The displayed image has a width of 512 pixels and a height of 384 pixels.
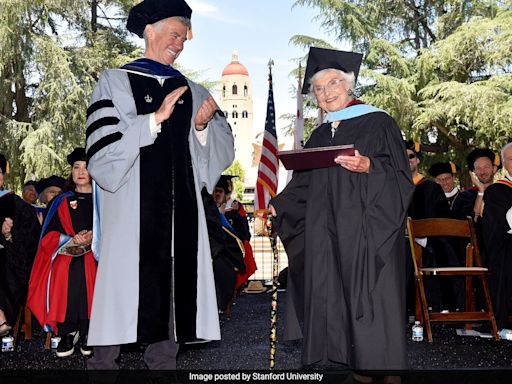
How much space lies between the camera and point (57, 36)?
63.4 ft

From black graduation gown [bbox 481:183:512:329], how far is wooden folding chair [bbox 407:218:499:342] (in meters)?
0.08

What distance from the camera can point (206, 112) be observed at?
3740 mm

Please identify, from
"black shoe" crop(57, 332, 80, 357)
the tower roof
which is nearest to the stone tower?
the tower roof

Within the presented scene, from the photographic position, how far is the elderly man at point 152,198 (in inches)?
140

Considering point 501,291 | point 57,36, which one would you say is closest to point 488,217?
point 501,291

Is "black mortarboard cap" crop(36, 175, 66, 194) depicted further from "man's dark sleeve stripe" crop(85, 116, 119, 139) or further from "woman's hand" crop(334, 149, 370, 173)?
"woman's hand" crop(334, 149, 370, 173)

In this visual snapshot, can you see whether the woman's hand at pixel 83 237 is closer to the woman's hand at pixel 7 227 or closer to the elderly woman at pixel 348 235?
the woman's hand at pixel 7 227

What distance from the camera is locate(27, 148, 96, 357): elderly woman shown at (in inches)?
224

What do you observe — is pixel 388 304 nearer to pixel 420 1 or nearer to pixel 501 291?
pixel 501 291

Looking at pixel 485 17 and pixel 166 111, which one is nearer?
pixel 166 111

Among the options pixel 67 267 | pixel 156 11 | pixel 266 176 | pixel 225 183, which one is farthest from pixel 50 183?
pixel 156 11

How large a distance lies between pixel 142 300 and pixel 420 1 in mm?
20869

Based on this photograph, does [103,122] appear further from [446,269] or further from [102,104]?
[446,269]

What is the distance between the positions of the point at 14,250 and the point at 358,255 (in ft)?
11.7
